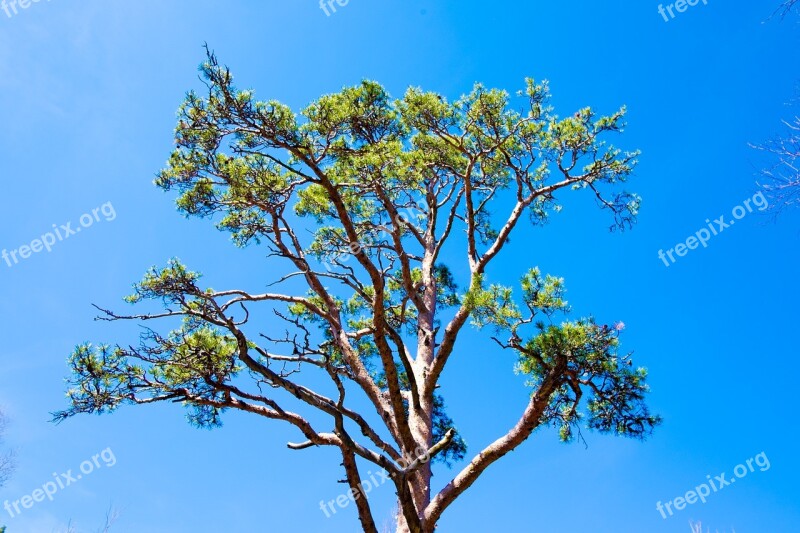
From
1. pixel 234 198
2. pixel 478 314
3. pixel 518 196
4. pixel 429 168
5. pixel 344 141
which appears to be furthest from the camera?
pixel 429 168

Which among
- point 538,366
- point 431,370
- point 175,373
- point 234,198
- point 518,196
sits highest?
point 234,198

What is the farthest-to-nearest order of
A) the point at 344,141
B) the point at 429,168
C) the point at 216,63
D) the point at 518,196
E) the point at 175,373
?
the point at 429,168, the point at 518,196, the point at 344,141, the point at 175,373, the point at 216,63

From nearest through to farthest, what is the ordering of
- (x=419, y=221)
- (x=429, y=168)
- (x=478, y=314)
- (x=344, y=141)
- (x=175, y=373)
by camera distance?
(x=175, y=373) < (x=478, y=314) < (x=344, y=141) < (x=429, y=168) < (x=419, y=221)

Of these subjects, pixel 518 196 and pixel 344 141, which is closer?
pixel 344 141

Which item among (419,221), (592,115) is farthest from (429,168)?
(592,115)

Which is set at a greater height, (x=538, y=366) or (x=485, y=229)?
(x=485, y=229)

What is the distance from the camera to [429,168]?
26.8ft

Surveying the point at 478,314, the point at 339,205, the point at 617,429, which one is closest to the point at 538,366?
the point at 478,314

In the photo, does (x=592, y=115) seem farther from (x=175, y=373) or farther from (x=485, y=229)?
(x=175, y=373)

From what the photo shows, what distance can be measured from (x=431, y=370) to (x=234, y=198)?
10.0 feet

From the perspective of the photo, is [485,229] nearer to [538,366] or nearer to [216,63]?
[538,366]

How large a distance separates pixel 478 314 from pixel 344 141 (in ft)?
8.99

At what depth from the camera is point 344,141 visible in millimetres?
6844

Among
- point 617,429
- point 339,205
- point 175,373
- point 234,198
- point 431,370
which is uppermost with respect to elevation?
point 234,198
